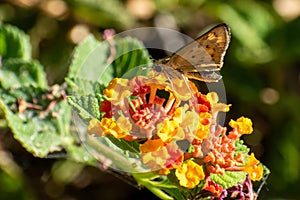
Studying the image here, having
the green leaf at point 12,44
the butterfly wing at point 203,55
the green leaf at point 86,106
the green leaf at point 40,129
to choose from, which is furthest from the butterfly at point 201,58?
the green leaf at point 12,44

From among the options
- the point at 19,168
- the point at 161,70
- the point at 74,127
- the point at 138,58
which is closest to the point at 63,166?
the point at 19,168

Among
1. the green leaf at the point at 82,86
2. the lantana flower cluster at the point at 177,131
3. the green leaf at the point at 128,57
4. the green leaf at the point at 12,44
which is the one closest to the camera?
the lantana flower cluster at the point at 177,131

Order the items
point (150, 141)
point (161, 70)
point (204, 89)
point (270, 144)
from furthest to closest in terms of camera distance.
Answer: point (270, 144) → point (204, 89) → point (161, 70) → point (150, 141)

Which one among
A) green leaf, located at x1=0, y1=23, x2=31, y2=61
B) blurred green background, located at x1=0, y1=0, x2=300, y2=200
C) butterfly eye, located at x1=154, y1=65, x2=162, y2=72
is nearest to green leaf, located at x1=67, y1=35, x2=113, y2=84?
green leaf, located at x1=0, y1=23, x2=31, y2=61

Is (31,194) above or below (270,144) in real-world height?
below

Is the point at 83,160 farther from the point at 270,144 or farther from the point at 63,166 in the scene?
the point at 270,144

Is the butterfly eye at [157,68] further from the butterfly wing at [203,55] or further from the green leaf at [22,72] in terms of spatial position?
the green leaf at [22,72]
